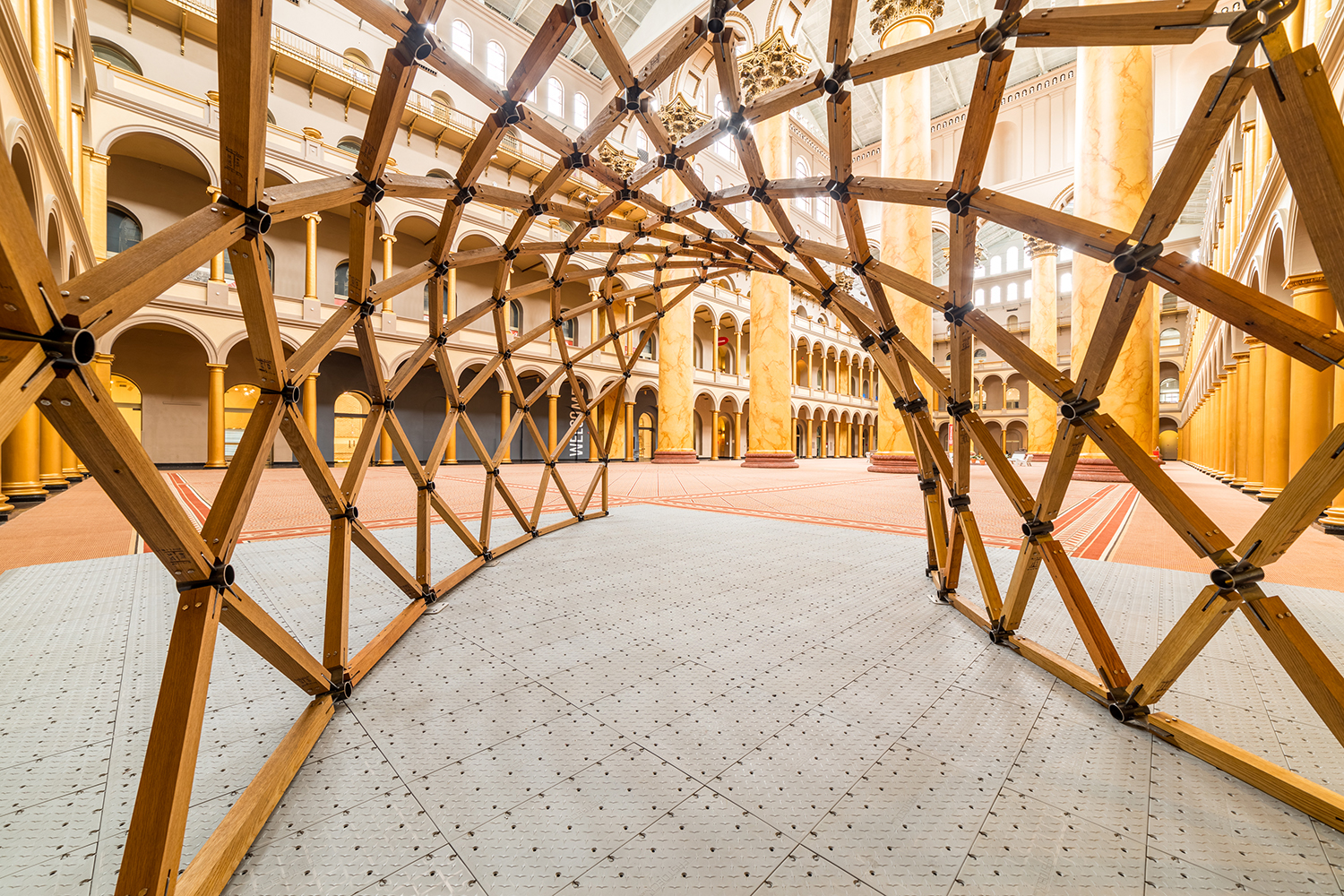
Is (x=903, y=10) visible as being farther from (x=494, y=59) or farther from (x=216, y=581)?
(x=494, y=59)

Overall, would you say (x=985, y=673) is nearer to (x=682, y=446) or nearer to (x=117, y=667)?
(x=117, y=667)

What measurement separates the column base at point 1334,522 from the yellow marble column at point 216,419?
19280 millimetres

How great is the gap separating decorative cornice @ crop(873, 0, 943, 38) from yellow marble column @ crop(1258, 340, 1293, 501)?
973cm

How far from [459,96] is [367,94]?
13.2 feet

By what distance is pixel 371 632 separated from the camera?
7.50 feet

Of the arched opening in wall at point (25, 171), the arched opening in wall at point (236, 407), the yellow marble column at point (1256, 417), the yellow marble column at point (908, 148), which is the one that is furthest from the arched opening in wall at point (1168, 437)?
the arched opening in wall at point (236, 407)

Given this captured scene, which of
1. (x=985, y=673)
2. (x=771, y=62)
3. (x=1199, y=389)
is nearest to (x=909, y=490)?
(x=985, y=673)

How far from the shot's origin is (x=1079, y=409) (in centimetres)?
164

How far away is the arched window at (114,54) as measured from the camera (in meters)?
13.3

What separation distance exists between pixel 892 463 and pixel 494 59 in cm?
2157

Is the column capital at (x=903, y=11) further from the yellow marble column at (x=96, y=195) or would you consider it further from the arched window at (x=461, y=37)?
the yellow marble column at (x=96, y=195)

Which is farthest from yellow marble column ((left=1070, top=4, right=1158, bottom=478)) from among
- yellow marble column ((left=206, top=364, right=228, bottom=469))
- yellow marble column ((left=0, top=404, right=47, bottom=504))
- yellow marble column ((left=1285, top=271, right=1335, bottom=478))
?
yellow marble column ((left=206, top=364, right=228, bottom=469))

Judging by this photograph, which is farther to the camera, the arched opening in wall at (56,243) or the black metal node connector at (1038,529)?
the arched opening in wall at (56,243)

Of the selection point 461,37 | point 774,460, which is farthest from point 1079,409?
point 461,37
